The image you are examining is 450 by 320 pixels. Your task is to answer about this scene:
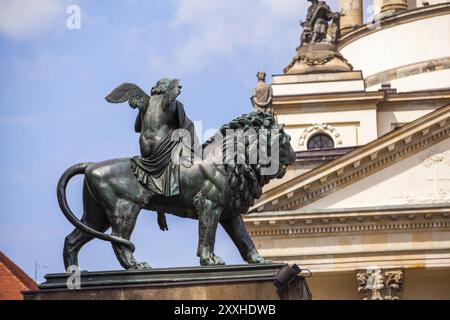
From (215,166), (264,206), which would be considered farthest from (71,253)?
(264,206)

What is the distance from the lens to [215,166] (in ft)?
42.6

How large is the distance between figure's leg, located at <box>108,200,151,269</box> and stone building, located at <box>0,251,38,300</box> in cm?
1609

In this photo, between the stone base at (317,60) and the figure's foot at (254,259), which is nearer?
the figure's foot at (254,259)

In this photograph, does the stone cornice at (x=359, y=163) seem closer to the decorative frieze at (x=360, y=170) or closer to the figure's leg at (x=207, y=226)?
the decorative frieze at (x=360, y=170)

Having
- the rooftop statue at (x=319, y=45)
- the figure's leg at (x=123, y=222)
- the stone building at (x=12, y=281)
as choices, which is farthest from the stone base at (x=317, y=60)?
the figure's leg at (x=123, y=222)

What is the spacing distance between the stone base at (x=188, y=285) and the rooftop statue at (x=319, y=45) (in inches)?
1577

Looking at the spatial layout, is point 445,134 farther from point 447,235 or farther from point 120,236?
point 120,236

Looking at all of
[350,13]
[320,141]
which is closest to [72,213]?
[320,141]

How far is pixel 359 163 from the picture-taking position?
46094 mm

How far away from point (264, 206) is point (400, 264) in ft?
14.7

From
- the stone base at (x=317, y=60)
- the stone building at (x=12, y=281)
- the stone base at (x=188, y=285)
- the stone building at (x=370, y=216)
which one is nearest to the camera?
the stone base at (x=188, y=285)

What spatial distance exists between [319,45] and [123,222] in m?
40.7

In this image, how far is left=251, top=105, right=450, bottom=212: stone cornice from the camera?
4525 centimetres

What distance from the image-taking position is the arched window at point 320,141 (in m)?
53.5
